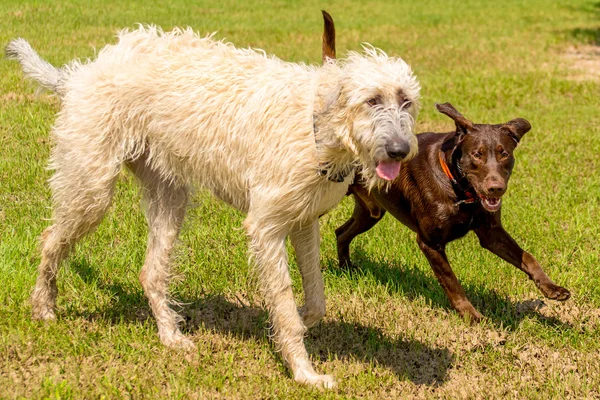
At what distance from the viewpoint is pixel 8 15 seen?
1612 cm

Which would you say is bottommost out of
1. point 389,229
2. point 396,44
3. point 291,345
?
point 396,44

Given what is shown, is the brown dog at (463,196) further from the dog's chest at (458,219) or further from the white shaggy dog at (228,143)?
the white shaggy dog at (228,143)

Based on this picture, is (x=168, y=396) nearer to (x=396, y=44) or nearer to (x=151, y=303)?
(x=151, y=303)

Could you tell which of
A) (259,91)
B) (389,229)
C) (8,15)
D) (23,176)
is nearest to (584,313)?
(389,229)

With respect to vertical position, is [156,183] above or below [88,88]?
below

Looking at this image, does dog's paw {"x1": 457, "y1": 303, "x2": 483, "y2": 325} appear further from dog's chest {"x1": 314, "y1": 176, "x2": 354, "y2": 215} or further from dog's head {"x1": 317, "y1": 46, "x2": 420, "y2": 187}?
dog's head {"x1": 317, "y1": 46, "x2": 420, "y2": 187}

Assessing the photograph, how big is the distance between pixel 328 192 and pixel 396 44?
13.3m

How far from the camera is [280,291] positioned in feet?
16.4

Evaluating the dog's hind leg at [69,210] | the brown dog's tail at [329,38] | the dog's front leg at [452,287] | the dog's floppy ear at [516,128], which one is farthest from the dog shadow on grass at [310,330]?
the brown dog's tail at [329,38]

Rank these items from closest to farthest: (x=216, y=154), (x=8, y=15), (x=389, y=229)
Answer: (x=216, y=154) → (x=389, y=229) → (x=8, y=15)

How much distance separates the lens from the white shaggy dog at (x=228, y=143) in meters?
4.53

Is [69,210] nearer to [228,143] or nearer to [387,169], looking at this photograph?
[228,143]

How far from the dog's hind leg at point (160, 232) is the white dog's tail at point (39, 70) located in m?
0.76

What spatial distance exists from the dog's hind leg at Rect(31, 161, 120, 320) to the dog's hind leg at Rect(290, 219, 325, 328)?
4.17 feet
